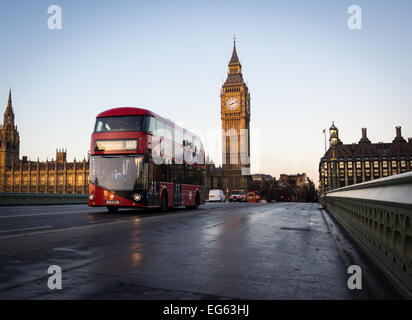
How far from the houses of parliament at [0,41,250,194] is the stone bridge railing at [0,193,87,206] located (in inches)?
3055

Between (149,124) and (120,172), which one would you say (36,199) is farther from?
(149,124)

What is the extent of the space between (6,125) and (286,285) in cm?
13640

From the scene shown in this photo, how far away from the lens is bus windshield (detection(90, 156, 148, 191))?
1420 cm

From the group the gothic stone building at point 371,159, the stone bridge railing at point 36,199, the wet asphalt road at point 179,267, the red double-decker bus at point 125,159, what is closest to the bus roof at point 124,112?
the red double-decker bus at point 125,159

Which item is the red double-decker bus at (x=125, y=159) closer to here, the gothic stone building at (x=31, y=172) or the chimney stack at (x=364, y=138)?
the gothic stone building at (x=31, y=172)

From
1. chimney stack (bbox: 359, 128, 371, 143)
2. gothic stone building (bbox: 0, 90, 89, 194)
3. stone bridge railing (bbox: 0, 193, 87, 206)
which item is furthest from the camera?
chimney stack (bbox: 359, 128, 371, 143)

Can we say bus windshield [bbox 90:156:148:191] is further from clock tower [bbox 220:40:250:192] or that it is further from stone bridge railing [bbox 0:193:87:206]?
clock tower [bbox 220:40:250:192]

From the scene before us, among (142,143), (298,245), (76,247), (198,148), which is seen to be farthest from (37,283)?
(198,148)

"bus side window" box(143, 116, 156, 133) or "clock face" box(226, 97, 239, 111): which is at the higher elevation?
"clock face" box(226, 97, 239, 111)

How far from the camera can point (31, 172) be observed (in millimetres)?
111062

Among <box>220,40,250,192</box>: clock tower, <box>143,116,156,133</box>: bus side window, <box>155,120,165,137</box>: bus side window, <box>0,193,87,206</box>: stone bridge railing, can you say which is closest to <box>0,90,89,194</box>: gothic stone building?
<box>220,40,250,192</box>: clock tower

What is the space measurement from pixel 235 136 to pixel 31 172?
66311 millimetres

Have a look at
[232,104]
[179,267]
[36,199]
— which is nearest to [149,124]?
[179,267]

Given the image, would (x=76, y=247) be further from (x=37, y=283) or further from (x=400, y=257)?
(x=400, y=257)
